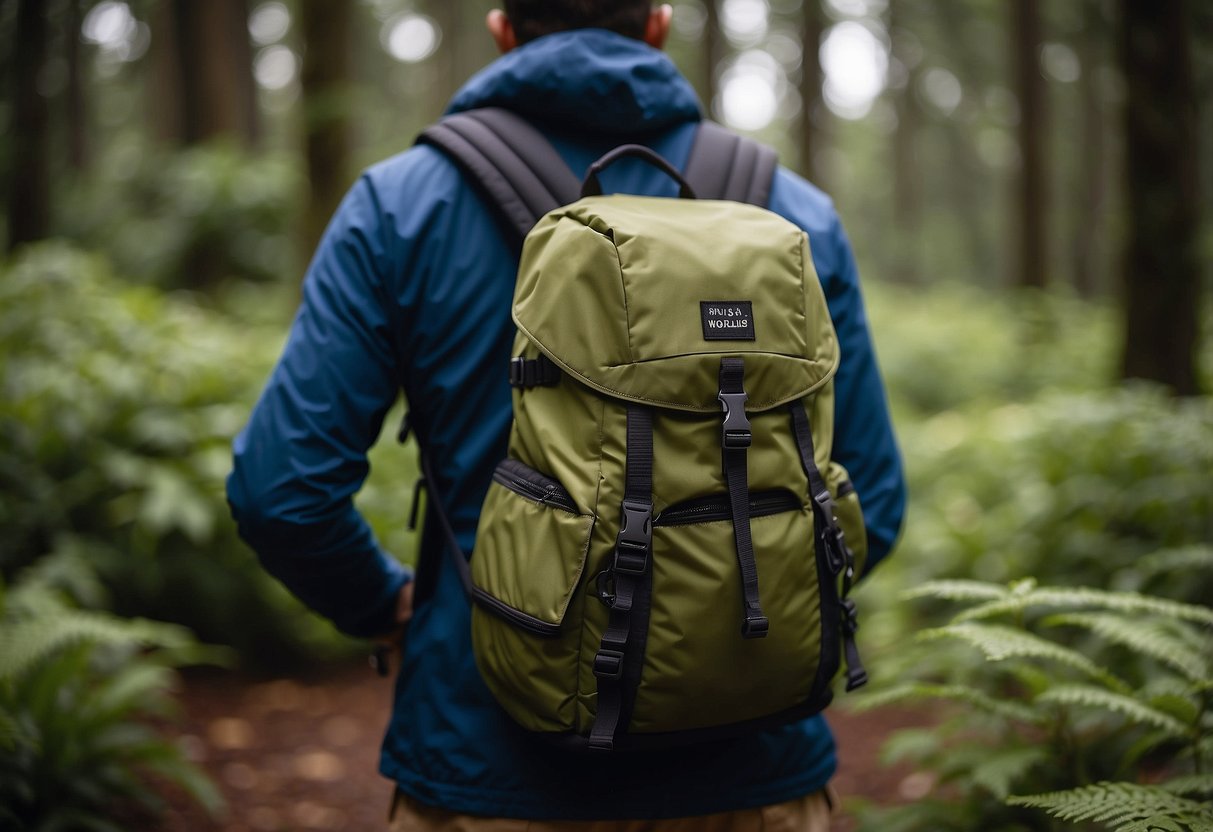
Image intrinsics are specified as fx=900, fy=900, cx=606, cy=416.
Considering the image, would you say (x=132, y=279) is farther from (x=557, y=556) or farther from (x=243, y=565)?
(x=557, y=556)

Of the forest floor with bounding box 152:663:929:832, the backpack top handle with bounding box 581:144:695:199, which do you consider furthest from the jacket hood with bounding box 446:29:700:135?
the forest floor with bounding box 152:663:929:832

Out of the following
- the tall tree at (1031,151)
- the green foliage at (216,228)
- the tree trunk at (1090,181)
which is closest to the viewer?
the green foliage at (216,228)

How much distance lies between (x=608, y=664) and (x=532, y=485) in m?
0.33

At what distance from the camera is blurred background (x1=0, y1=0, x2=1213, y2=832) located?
3000mm

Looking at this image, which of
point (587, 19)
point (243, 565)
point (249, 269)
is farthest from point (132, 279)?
point (587, 19)

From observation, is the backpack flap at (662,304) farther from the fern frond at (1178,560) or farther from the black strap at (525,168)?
the fern frond at (1178,560)

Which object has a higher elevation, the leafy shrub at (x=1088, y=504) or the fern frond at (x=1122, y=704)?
the fern frond at (x=1122, y=704)

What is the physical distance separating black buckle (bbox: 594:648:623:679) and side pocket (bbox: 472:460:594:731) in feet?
0.18

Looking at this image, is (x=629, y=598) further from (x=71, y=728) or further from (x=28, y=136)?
(x=28, y=136)

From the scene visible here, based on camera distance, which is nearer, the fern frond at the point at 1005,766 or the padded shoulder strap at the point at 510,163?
the padded shoulder strap at the point at 510,163

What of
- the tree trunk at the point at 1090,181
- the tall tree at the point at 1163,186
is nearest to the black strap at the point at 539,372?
the tall tree at the point at 1163,186

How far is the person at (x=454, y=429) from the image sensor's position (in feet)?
5.57

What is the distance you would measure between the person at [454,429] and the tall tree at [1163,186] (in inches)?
219

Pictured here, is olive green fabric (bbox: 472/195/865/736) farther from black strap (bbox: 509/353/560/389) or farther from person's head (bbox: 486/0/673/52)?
person's head (bbox: 486/0/673/52)
